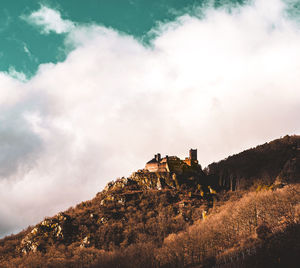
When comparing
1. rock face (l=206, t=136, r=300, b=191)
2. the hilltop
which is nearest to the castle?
the hilltop

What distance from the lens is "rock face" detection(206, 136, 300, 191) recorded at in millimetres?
105188

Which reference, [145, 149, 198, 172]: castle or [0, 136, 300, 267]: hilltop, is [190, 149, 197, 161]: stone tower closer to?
[145, 149, 198, 172]: castle

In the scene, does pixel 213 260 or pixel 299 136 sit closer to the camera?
pixel 213 260

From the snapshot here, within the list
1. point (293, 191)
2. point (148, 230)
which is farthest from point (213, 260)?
point (148, 230)

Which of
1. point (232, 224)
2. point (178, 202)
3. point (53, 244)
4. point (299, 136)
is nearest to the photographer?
point (232, 224)

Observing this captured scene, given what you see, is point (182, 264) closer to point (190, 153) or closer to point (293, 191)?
point (293, 191)

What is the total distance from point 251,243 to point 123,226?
171ft

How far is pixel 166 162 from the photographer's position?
4732 inches

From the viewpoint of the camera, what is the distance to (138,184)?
383 feet

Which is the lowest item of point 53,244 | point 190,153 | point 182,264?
point 182,264

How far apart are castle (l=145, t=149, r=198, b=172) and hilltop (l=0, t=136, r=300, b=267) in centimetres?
48

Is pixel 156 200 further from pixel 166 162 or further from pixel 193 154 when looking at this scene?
pixel 193 154

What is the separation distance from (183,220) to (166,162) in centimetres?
3570

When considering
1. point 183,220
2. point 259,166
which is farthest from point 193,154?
point 183,220
